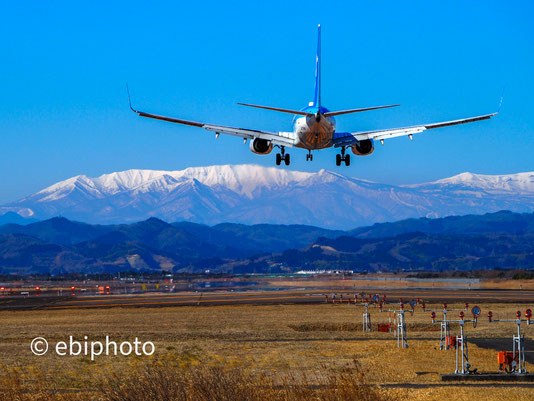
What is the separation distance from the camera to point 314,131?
54469mm

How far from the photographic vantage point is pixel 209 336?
192 ft

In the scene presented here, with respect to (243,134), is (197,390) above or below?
below

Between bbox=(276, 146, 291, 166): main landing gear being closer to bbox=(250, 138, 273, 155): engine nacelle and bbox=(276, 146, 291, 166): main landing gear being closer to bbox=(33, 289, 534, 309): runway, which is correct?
bbox=(250, 138, 273, 155): engine nacelle

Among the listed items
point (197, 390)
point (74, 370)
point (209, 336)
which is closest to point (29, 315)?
point (209, 336)

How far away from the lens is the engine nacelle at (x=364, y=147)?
59000 millimetres

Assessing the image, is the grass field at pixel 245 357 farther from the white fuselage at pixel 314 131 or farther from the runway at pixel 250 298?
the white fuselage at pixel 314 131

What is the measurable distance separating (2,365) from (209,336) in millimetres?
17448

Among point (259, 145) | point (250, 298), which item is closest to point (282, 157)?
point (259, 145)

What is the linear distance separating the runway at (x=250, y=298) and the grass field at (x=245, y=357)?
10152 millimetres

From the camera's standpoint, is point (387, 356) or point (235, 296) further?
point (235, 296)

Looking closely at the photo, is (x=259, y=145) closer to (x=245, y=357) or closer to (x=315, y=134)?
(x=315, y=134)

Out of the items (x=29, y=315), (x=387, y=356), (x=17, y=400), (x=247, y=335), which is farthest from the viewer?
(x=29, y=315)

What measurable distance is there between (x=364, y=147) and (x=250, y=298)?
4458 cm

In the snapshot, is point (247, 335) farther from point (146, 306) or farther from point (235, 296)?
point (235, 296)
